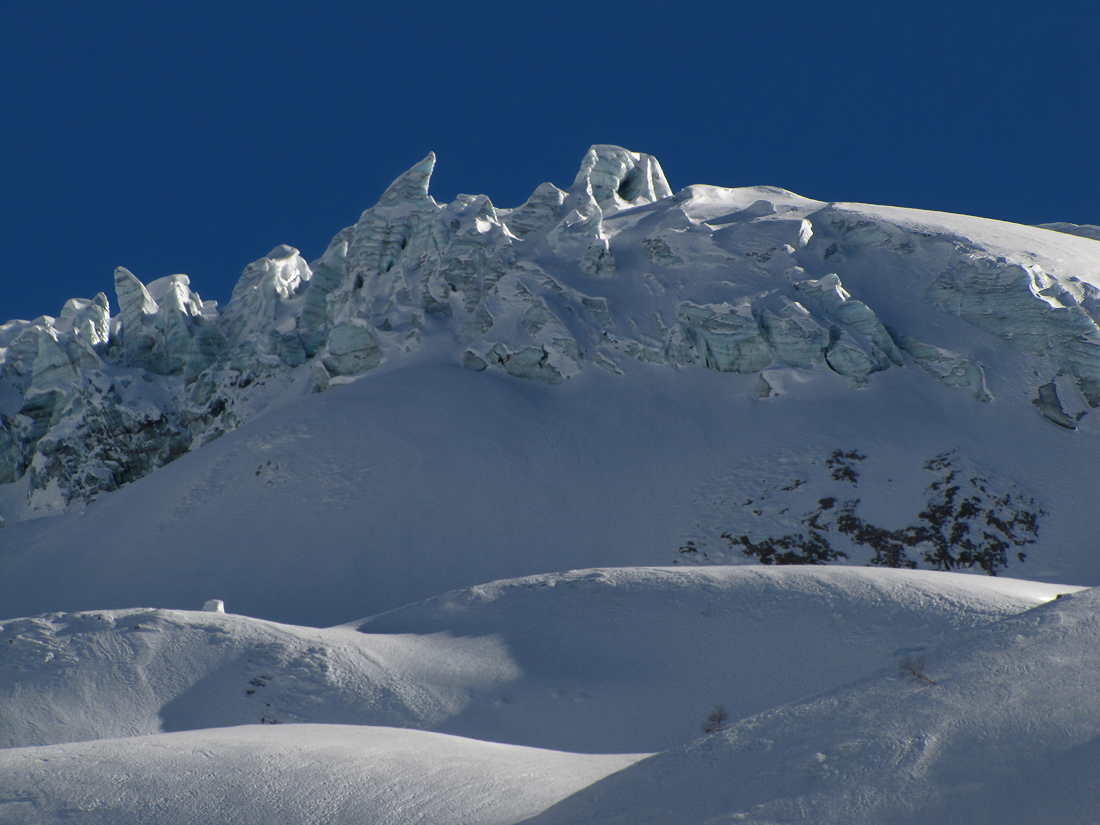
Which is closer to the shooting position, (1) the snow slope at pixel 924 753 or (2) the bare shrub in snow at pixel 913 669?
(1) the snow slope at pixel 924 753

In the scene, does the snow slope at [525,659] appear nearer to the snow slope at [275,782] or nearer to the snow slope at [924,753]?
the snow slope at [275,782]

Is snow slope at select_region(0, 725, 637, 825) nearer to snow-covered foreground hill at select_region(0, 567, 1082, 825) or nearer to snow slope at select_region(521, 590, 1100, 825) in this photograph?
snow-covered foreground hill at select_region(0, 567, 1082, 825)

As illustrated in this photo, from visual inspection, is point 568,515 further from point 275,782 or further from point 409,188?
point 409,188

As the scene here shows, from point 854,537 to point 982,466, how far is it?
6267mm

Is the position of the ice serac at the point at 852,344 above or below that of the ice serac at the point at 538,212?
below

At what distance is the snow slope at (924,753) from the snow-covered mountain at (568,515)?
38 mm

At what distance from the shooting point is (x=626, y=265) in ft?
143

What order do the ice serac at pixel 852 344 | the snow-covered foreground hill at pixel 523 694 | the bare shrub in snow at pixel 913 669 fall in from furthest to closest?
the ice serac at pixel 852 344, the bare shrub in snow at pixel 913 669, the snow-covered foreground hill at pixel 523 694

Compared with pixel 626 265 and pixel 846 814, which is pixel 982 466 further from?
pixel 846 814

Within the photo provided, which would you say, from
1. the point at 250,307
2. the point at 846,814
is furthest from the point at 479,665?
the point at 250,307

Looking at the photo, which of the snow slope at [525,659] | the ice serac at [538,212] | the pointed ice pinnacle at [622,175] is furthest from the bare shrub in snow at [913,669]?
the pointed ice pinnacle at [622,175]

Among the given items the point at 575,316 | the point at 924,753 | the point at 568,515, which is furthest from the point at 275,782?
the point at 575,316

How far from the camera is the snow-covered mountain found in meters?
9.17

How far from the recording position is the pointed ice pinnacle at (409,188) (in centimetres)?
4931
